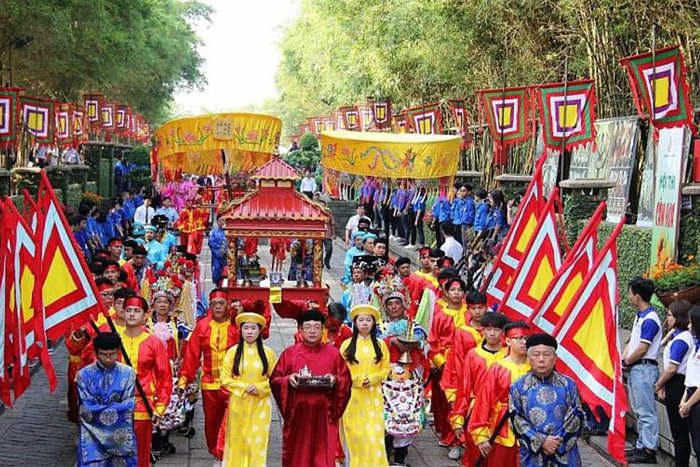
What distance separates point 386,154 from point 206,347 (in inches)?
199

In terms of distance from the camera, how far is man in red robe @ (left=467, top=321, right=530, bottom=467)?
8852mm

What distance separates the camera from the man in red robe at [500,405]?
8.85m

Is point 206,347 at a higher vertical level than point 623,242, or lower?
lower

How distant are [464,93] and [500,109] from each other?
950 cm

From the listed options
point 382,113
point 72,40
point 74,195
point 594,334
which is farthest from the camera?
point 382,113

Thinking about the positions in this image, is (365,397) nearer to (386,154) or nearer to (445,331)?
(445,331)

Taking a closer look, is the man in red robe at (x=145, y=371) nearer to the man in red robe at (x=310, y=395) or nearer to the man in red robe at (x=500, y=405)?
the man in red robe at (x=310, y=395)

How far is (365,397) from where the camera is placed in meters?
9.91

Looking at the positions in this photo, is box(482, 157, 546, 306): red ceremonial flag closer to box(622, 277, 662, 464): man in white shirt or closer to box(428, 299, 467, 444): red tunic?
box(428, 299, 467, 444): red tunic

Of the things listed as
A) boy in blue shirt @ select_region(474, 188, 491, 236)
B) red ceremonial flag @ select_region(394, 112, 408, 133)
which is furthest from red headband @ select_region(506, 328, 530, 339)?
red ceremonial flag @ select_region(394, 112, 408, 133)

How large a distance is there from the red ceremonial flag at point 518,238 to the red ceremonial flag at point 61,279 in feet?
12.1

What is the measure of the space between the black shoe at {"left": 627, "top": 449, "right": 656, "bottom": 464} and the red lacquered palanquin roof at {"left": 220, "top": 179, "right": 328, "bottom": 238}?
4.14m

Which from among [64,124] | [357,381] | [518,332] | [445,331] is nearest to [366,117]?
[64,124]

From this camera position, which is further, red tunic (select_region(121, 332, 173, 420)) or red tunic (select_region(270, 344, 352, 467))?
red tunic (select_region(121, 332, 173, 420))
